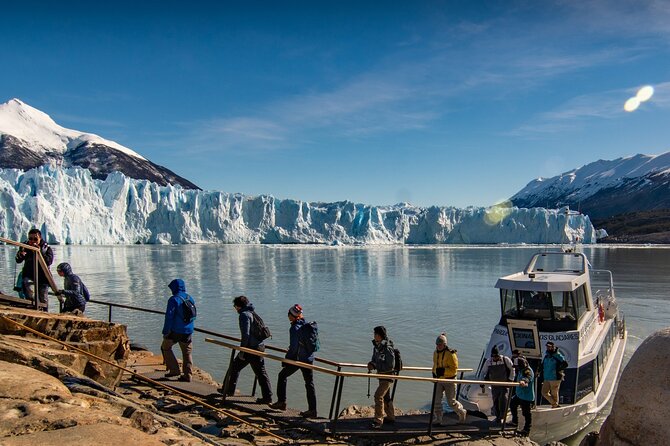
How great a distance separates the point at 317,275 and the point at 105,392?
31588mm

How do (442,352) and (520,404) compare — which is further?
(520,404)

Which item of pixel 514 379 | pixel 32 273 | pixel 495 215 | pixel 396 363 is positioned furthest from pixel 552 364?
pixel 495 215

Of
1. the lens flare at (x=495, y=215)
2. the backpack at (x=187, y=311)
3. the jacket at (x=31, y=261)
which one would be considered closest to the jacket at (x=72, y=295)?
the jacket at (x=31, y=261)

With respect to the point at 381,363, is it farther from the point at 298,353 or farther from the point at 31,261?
the point at 31,261

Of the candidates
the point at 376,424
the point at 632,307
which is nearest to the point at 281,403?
the point at 376,424

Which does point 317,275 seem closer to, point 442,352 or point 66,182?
point 442,352

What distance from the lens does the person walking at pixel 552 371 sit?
345 inches

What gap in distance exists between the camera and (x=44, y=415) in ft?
13.3

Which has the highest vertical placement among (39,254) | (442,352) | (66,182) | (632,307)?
(66,182)

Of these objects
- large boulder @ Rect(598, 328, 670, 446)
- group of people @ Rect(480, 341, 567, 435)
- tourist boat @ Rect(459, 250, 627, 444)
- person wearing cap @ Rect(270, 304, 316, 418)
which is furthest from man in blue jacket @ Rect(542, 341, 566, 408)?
large boulder @ Rect(598, 328, 670, 446)

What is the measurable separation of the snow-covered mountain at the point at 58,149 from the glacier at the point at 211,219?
226 feet

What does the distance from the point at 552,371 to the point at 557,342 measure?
1862mm

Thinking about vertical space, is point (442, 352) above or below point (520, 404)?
above

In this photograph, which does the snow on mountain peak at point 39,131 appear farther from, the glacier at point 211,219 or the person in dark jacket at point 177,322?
the person in dark jacket at point 177,322
